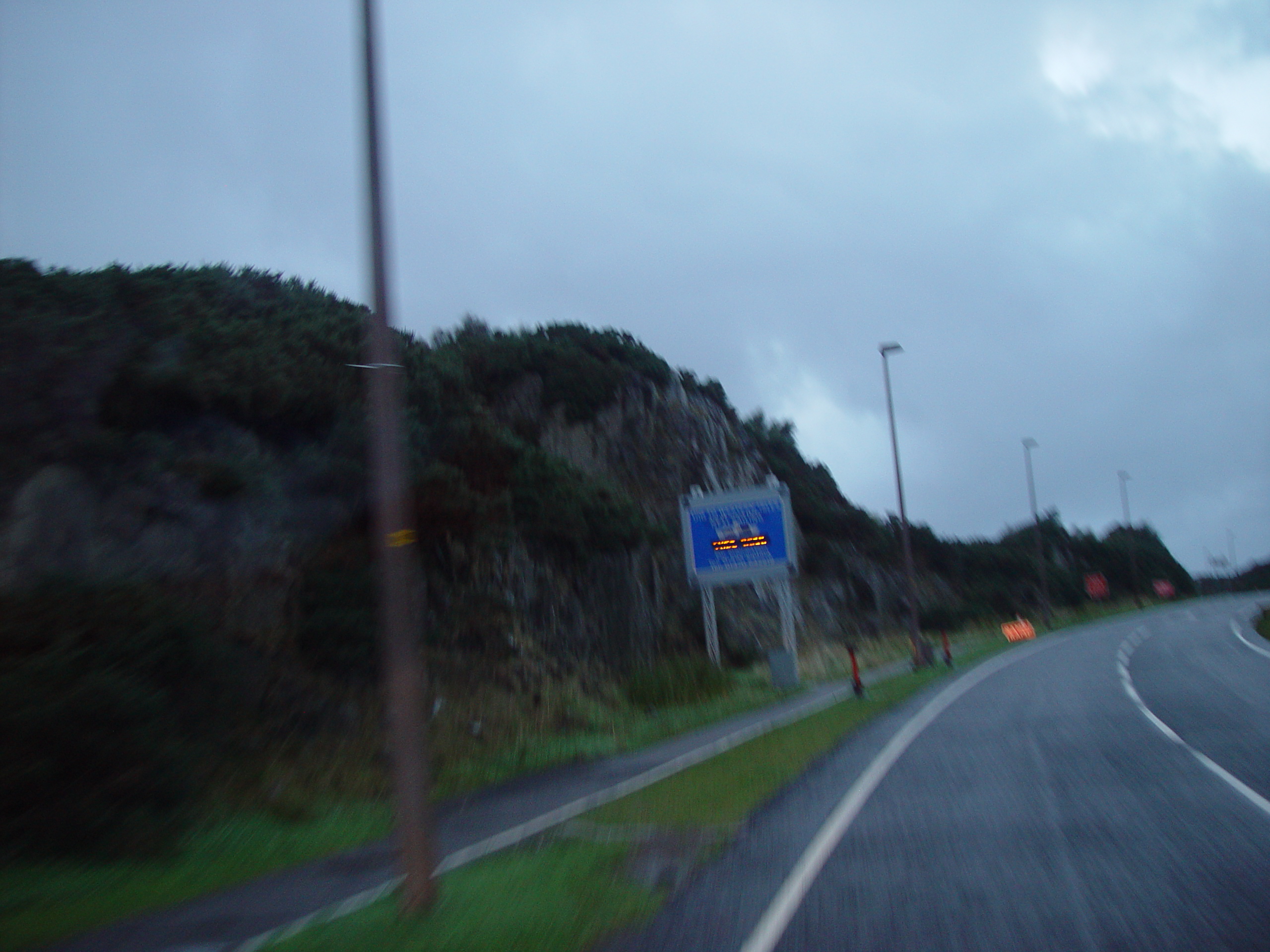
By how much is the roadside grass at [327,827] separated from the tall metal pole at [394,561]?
0.74 m

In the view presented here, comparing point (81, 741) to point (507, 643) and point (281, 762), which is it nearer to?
point (281, 762)

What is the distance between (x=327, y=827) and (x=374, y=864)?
2297 millimetres

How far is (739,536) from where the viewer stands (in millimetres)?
31125

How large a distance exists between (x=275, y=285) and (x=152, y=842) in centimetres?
1549

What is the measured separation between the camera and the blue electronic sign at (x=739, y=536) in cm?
3081

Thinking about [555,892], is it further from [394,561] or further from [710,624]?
[710,624]

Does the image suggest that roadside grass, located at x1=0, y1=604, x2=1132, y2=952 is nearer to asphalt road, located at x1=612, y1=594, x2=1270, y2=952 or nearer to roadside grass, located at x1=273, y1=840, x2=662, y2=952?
roadside grass, located at x1=273, y1=840, x2=662, y2=952

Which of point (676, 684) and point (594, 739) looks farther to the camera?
point (676, 684)

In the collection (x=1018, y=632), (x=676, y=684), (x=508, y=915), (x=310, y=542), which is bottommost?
(x=508, y=915)

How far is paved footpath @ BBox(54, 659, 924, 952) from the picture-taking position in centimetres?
766

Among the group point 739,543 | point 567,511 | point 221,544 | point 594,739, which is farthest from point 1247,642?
point 221,544

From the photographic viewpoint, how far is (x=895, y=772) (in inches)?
504

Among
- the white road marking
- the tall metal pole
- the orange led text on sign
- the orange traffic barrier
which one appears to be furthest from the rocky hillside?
the orange traffic barrier

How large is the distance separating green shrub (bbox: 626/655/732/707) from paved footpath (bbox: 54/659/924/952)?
247 inches
